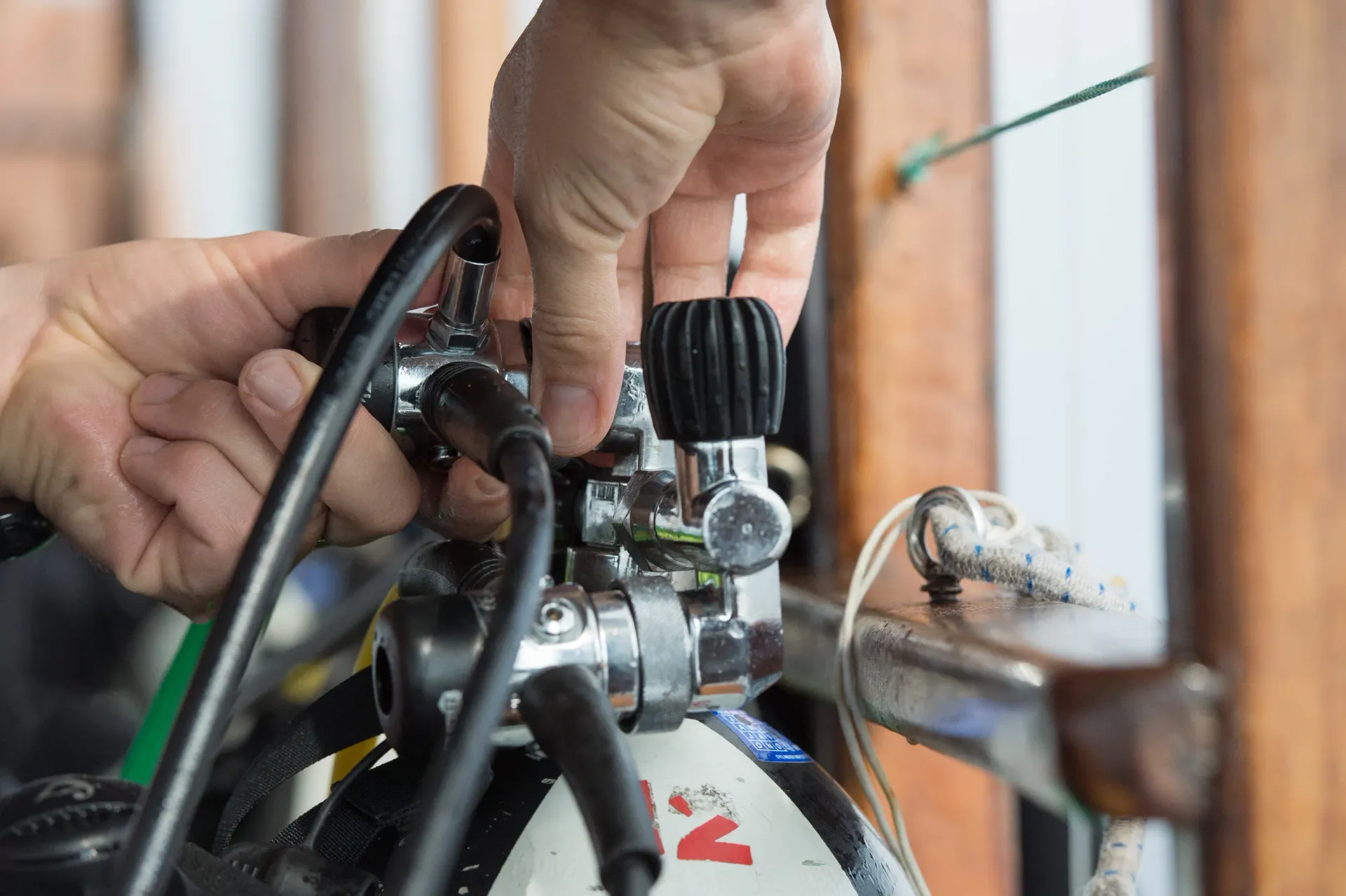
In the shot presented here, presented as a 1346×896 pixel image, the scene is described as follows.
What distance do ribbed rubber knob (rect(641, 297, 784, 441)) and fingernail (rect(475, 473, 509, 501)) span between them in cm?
22

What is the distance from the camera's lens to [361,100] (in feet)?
4.79

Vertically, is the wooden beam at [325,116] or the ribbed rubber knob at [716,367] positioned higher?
the wooden beam at [325,116]

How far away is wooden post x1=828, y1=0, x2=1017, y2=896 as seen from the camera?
800 mm

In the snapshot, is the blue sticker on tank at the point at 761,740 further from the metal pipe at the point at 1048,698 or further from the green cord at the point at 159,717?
the green cord at the point at 159,717

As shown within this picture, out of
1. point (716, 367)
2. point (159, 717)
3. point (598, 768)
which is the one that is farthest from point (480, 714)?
point (159, 717)

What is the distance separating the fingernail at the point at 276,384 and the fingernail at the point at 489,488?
0.11 metres

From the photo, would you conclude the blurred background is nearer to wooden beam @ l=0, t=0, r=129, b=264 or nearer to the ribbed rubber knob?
wooden beam @ l=0, t=0, r=129, b=264

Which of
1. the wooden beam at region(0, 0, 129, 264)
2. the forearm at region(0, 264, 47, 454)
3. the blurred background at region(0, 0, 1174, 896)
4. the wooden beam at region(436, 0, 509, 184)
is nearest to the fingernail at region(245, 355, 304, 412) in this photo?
the forearm at region(0, 264, 47, 454)

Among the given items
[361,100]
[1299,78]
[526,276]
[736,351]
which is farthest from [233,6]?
[1299,78]

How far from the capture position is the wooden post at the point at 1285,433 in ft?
0.94

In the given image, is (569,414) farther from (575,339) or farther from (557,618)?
(557,618)

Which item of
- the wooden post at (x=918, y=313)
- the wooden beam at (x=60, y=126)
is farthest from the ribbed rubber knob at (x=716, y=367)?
the wooden beam at (x=60, y=126)

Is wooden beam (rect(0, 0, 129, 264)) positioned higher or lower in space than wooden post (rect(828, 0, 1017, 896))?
higher

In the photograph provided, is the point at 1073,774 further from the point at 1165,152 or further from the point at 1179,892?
the point at 1165,152
